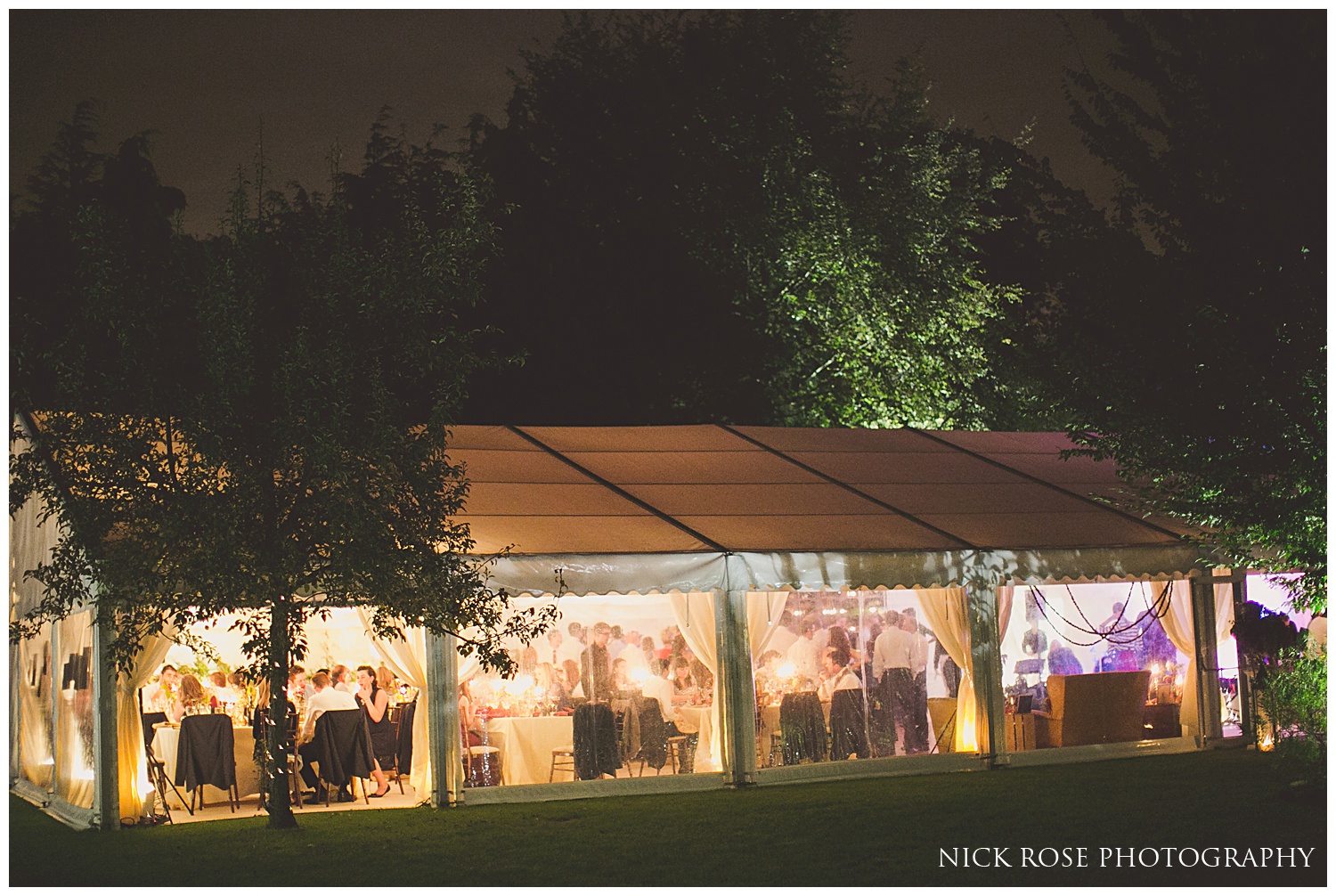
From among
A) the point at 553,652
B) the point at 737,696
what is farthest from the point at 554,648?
the point at 737,696

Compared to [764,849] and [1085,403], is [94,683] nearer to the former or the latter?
[764,849]

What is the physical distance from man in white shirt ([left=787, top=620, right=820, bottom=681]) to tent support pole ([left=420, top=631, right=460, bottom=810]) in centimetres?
312

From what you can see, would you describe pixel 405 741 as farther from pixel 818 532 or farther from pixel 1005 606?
pixel 1005 606

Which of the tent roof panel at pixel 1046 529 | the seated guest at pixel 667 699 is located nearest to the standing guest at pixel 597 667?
the seated guest at pixel 667 699

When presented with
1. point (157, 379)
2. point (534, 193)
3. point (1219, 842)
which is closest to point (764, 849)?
point (1219, 842)

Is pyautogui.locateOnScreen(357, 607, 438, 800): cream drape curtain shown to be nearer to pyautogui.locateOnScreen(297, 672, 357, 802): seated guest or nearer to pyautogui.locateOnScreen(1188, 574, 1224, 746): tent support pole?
pyautogui.locateOnScreen(297, 672, 357, 802): seated guest

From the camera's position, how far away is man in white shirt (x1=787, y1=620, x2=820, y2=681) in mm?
12705

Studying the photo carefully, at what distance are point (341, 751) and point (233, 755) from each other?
0.97 meters

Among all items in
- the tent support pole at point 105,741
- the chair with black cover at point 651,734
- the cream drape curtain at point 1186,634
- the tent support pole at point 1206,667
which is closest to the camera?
the tent support pole at point 105,741

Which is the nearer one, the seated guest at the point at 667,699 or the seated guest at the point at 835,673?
the seated guest at the point at 667,699

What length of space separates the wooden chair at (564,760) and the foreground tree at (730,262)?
13.5m

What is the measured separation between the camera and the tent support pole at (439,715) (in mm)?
11195

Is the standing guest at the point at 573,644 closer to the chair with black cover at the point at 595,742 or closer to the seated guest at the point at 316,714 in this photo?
the chair with black cover at the point at 595,742

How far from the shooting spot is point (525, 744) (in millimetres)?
11734
